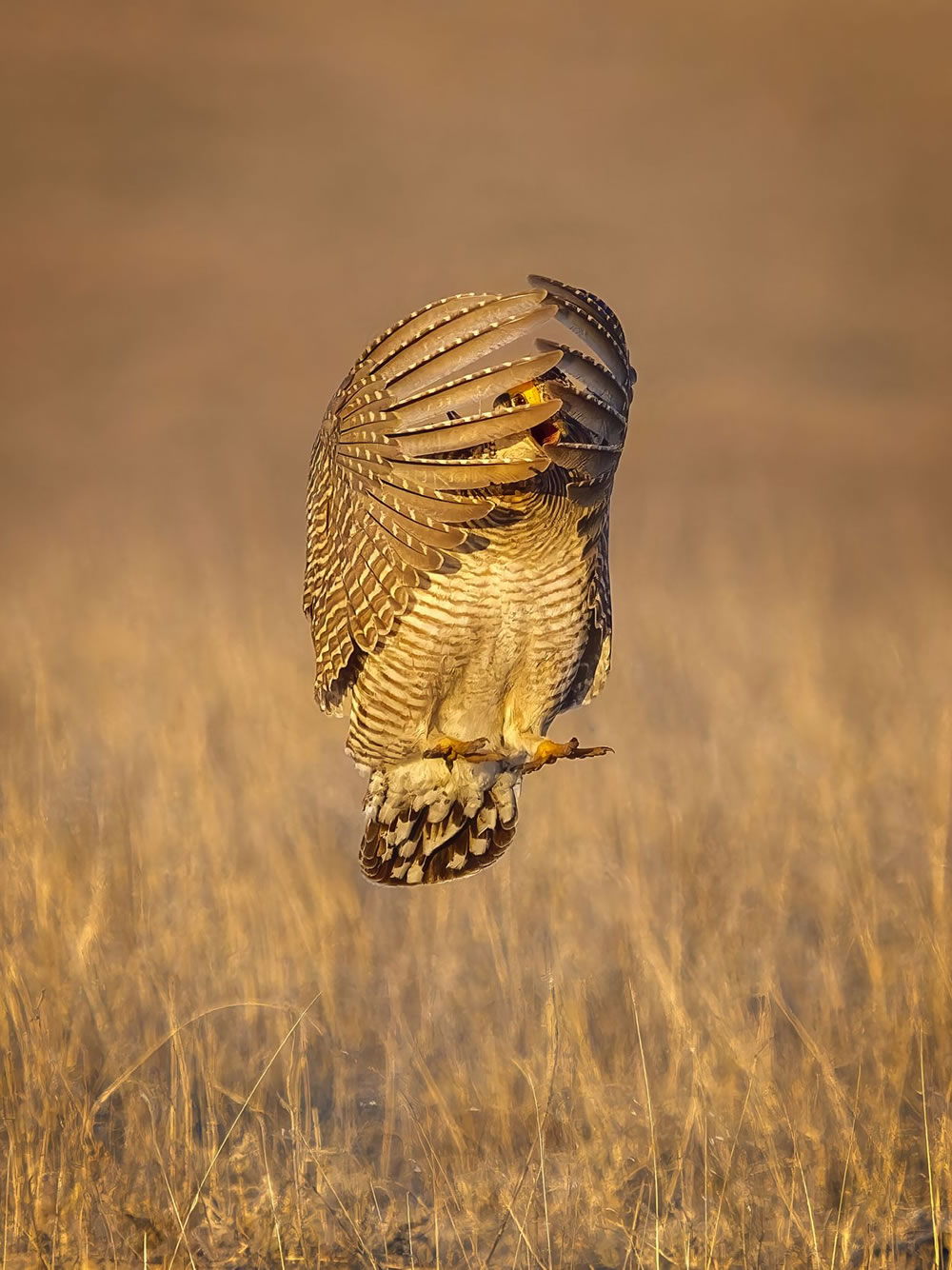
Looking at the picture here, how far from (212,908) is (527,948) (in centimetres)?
128

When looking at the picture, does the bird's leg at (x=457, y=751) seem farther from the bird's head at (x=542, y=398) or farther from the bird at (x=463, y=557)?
the bird's head at (x=542, y=398)

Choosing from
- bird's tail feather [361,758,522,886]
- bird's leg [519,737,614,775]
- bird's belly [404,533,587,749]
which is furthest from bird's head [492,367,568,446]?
bird's tail feather [361,758,522,886]

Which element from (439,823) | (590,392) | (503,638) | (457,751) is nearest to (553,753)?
(457,751)

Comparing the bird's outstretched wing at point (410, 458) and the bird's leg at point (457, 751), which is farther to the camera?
the bird's leg at point (457, 751)

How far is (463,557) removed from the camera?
415cm

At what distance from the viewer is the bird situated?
3.37m

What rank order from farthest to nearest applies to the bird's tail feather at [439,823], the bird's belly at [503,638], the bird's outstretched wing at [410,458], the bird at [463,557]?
1. the bird's tail feather at [439,823]
2. the bird's belly at [503,638]
3. the bird at [463,557]
4. the bird's outstretched wing at [410,458]

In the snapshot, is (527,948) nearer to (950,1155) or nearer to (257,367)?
(950,1155)

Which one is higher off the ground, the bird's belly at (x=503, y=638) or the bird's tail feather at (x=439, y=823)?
the bird's belly at (x=503, y=638)

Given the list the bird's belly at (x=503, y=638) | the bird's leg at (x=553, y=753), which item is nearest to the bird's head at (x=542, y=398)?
the bird's belly at (x=503, y=638)

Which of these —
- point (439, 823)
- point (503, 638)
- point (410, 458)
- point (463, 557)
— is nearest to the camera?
point (410, 458)

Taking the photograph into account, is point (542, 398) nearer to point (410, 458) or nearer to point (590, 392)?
point (590, 392)

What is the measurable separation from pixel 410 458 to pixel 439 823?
50.1 inches

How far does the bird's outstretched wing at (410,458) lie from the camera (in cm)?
325
